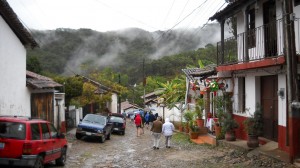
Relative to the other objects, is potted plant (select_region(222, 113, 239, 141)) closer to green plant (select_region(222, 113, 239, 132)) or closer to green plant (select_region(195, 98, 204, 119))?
green plant (select_region(222, 113, 239, 132))

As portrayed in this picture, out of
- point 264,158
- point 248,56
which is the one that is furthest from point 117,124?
point 264,158

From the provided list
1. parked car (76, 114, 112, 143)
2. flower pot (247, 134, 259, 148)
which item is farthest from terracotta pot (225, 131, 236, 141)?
parked car (76, 114, 112, 143)

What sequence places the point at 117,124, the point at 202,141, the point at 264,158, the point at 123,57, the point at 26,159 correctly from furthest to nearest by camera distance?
the point at 123,57 < the point at 117,124 < the point at 202,141 < the point at 264,158 < the point at 26,159

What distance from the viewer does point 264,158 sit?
13070 mm

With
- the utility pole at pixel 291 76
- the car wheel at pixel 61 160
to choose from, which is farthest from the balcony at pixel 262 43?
the car wheel at pixel 61 160

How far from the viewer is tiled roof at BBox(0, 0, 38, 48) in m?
15.6

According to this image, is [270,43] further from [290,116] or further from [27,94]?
[27,94]

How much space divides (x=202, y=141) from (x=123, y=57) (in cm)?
8093

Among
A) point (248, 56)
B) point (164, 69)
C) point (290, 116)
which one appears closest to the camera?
point (290, 116)

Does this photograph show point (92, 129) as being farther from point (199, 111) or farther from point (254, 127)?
point (254, 127)

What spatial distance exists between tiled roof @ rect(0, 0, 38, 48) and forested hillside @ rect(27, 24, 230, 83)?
18796 millimetres

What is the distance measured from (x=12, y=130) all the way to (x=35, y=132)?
2.36 ft

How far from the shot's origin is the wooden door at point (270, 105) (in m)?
15.1

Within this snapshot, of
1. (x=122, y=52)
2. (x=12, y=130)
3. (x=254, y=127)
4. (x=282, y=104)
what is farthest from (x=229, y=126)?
(x=122, y=52)
